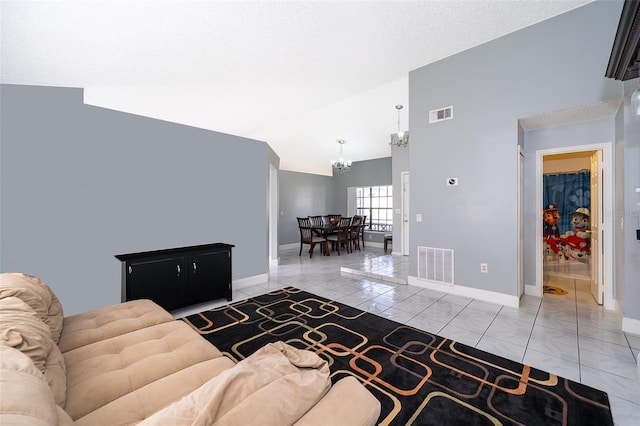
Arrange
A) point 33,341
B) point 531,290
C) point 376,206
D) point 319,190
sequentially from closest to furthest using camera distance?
point 33,341 < point 531,290 < point 376,206 < point 319,190

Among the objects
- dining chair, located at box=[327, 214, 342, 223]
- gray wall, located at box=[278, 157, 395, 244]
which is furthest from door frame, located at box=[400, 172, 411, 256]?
dining chair, located at box=[327, 214, 342, 223]

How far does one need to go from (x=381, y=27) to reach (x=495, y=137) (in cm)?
199

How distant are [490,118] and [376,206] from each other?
18.6 feet

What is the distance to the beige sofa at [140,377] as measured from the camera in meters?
0.76

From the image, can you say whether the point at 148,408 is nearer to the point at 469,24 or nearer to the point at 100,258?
the point at 100,258

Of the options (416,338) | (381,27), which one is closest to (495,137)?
(381,27)

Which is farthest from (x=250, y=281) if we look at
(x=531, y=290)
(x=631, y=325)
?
(x=631, y=325)

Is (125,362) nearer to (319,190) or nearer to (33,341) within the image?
(33,341)

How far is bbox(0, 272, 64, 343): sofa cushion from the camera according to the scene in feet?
5.04

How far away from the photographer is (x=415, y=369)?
2.13m

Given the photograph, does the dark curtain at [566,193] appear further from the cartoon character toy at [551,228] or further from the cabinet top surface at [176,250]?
the cabinet top surface at [176,250]

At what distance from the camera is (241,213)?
4367mm

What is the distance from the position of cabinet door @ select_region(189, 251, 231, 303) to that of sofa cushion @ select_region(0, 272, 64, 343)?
156cm

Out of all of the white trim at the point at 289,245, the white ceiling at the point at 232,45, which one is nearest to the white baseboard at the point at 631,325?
the white ceiling at the point at 232,45
